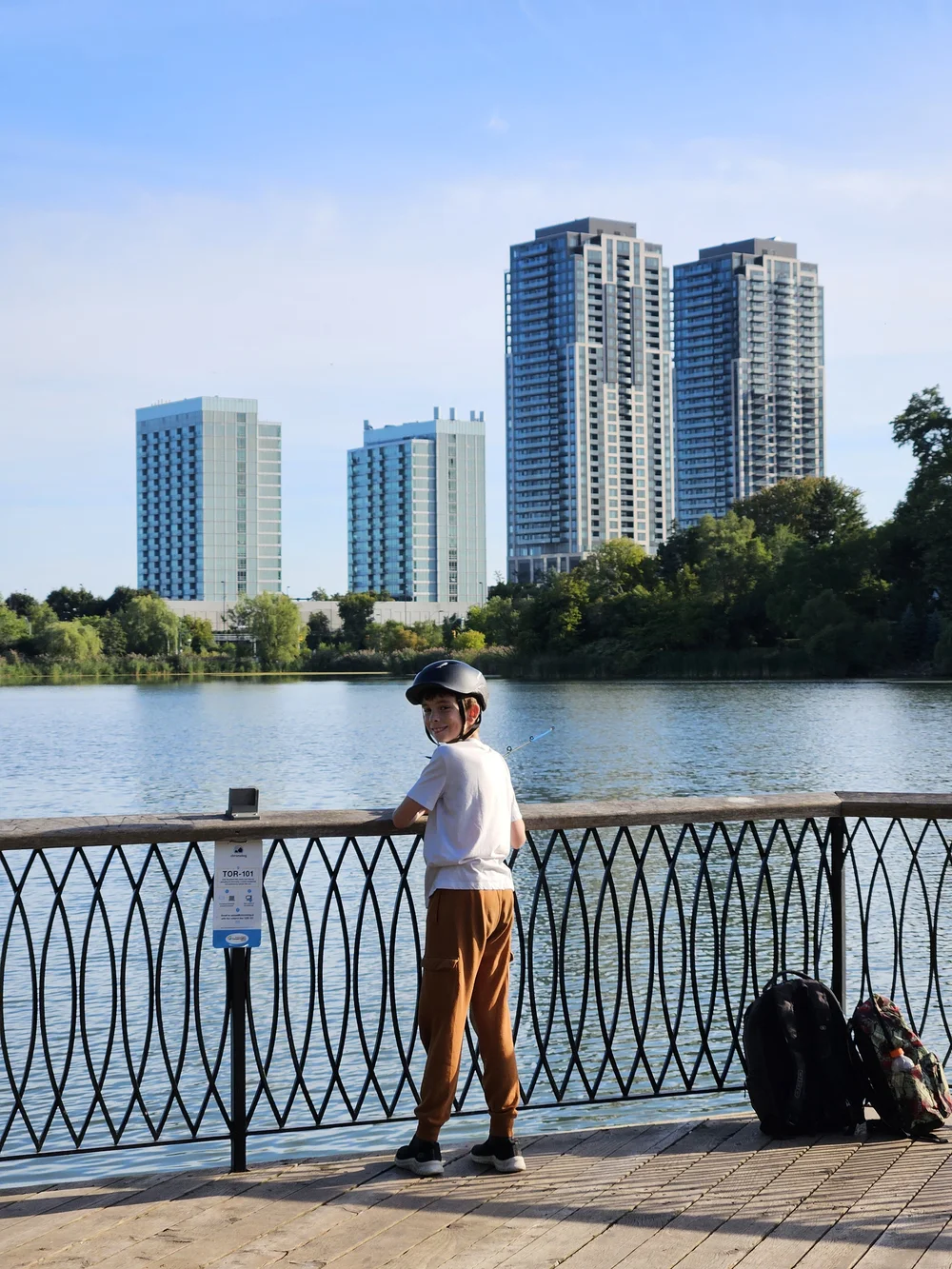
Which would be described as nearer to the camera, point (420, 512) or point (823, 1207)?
point (823, 1207)

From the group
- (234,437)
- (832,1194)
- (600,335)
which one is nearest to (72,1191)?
(832,1194)

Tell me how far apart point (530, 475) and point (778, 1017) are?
141 meters

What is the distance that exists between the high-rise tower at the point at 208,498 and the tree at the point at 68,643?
230ft

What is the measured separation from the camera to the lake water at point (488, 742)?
25.0m

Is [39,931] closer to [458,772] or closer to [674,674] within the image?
[458,772]

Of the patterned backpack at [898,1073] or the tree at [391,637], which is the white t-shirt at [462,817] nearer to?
the patterned backpack at [898,1073]

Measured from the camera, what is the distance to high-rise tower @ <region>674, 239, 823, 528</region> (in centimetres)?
13738

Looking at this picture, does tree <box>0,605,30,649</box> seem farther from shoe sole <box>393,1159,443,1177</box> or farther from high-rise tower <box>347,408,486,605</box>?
shoe sole <box>393,1159,443,1177</box>

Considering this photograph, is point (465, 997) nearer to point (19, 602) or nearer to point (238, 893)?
point (238, 893)

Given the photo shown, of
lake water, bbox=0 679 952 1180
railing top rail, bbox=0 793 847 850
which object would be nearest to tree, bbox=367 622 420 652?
lake water, bbox=0 679 952 1180

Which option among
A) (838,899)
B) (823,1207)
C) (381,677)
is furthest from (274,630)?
(823,1207)

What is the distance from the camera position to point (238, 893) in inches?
167

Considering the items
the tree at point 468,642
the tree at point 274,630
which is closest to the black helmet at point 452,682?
the tree at point 468,642

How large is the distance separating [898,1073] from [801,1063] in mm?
301
